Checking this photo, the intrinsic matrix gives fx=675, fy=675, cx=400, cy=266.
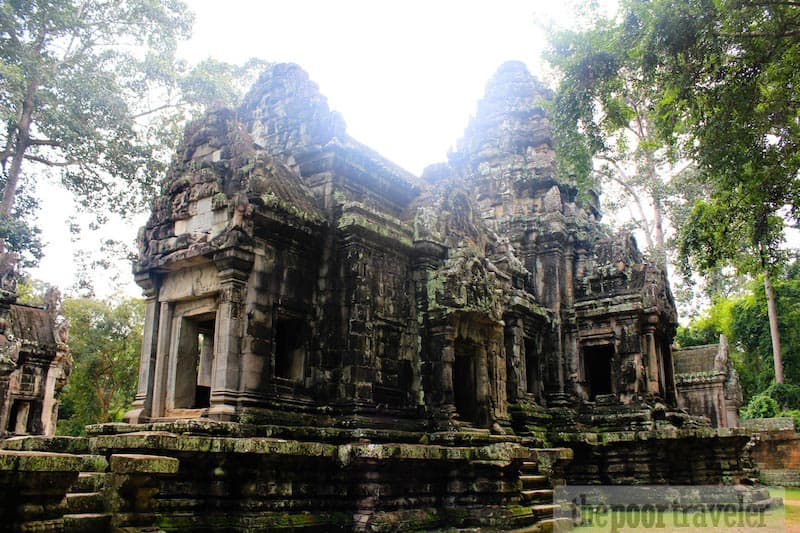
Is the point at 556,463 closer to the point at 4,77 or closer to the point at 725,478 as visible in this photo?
the point at 725,478

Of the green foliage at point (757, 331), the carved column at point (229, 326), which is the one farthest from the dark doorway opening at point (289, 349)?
the green foliage at point (757, 331)

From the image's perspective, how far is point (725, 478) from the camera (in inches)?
627

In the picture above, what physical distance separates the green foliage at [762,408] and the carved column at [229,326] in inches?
982

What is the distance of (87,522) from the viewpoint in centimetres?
622

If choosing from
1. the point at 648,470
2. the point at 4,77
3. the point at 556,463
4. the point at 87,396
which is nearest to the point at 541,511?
the point at 556,463

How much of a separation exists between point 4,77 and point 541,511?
61.0 ft

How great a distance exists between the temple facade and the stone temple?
3cm

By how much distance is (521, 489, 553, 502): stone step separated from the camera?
11594 mm

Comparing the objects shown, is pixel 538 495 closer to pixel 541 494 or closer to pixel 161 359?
pixel 541 494

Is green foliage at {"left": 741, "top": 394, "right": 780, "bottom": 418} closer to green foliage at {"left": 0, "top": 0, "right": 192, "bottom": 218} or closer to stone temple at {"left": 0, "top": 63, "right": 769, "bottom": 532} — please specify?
stone temple at {"left": 0, "top": 63, "right": 769, "bottom": 532}

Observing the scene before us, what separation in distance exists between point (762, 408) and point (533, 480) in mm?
19241

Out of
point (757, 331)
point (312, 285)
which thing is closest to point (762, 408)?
point (757, 331)

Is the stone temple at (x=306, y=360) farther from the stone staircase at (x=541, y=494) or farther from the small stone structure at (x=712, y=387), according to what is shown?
the small stone structure at (x=712, y=387)

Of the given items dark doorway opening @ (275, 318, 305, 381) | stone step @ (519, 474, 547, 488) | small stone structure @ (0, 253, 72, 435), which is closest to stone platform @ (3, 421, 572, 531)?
stone step @ (519, 474, 547, 488)
